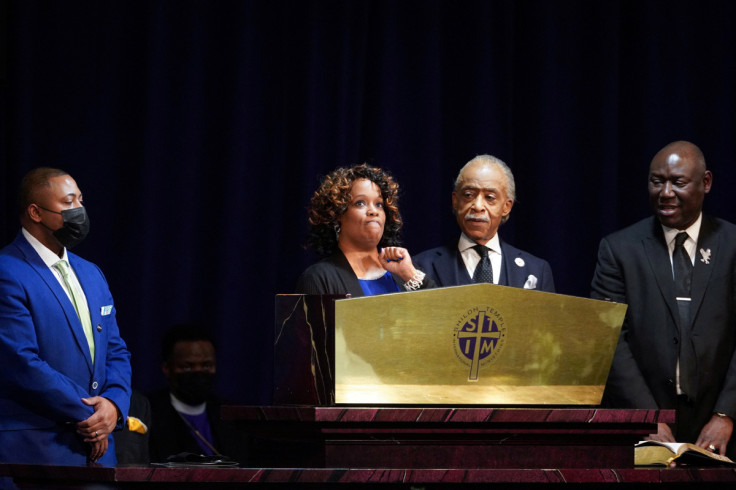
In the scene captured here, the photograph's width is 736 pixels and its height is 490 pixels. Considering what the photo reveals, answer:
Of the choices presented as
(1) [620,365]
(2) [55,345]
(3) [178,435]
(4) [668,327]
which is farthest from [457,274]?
(3) [178,435]

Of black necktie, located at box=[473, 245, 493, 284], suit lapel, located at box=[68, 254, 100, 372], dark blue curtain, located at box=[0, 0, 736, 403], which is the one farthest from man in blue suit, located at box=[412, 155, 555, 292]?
suit lapel, located at box=[68, 254, 100, 372]

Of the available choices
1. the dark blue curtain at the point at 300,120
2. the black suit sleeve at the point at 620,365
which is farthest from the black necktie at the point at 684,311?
the dark blue curtain at the point at 300,120

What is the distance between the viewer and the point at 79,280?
274cm

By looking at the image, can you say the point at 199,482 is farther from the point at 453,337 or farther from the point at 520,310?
the point at 520,310

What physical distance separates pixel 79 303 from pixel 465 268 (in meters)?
1.21

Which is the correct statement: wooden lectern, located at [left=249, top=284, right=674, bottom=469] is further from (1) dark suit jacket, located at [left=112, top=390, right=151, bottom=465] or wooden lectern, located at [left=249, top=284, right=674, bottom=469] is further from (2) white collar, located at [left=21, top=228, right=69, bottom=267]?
(1) dark suit jacket, located at [left=112, top=390, right=151, bottom=465]

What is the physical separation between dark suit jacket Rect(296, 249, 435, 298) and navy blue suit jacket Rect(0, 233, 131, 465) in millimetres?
690

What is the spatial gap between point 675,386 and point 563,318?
157 cm

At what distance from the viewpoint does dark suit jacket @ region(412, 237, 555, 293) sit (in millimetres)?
3025

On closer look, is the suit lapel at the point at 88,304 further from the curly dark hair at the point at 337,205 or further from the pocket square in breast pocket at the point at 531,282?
the pocket square in breast pocket at the point at 531,282

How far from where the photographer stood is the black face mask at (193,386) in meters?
3.74

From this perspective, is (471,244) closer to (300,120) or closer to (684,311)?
(684,311)

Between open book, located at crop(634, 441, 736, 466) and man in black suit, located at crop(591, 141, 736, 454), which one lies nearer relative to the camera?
open book, located at crop(634, 441, 736, 466)

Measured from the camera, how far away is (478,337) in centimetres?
164
